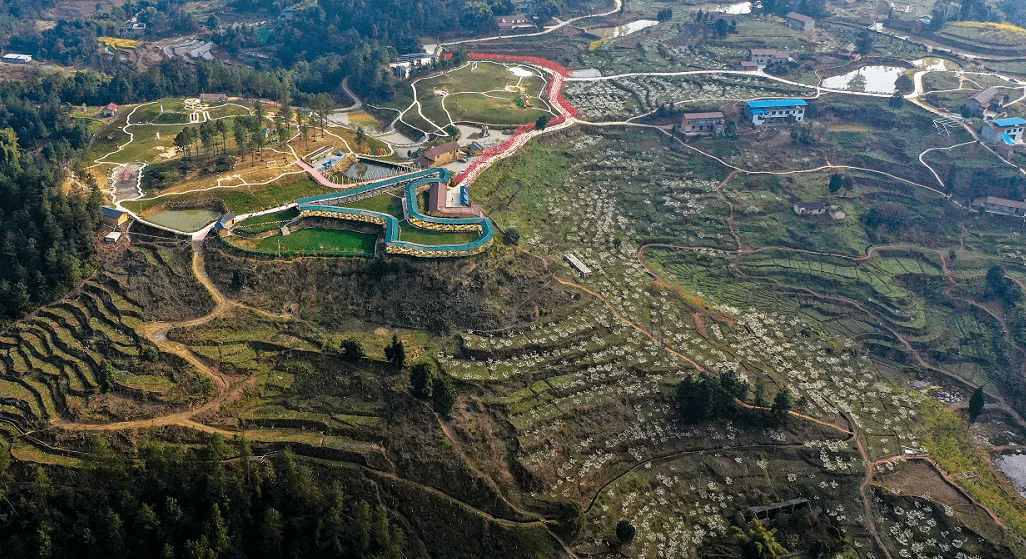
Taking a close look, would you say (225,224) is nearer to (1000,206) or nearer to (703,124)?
(703,124)

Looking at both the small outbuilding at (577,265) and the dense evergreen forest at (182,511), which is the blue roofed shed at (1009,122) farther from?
the dense evergreen forest at (182,511)

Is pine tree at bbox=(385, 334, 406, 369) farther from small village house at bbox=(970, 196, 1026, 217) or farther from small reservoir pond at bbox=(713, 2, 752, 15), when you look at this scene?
small reservoir pond at bbox=(713, 2, 752, 15)

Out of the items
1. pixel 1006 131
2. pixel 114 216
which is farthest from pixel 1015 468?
pixel 114 216

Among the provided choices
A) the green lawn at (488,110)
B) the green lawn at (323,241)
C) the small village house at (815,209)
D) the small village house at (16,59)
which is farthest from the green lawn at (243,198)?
the small village house at (16,59)

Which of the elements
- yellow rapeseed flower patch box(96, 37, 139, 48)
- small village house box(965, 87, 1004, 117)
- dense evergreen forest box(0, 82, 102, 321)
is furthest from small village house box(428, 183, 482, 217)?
yellow rapeseed flower patch box(96, 37, 139, 48)

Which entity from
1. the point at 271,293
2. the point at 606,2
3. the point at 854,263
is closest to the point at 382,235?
the point at 271,293
